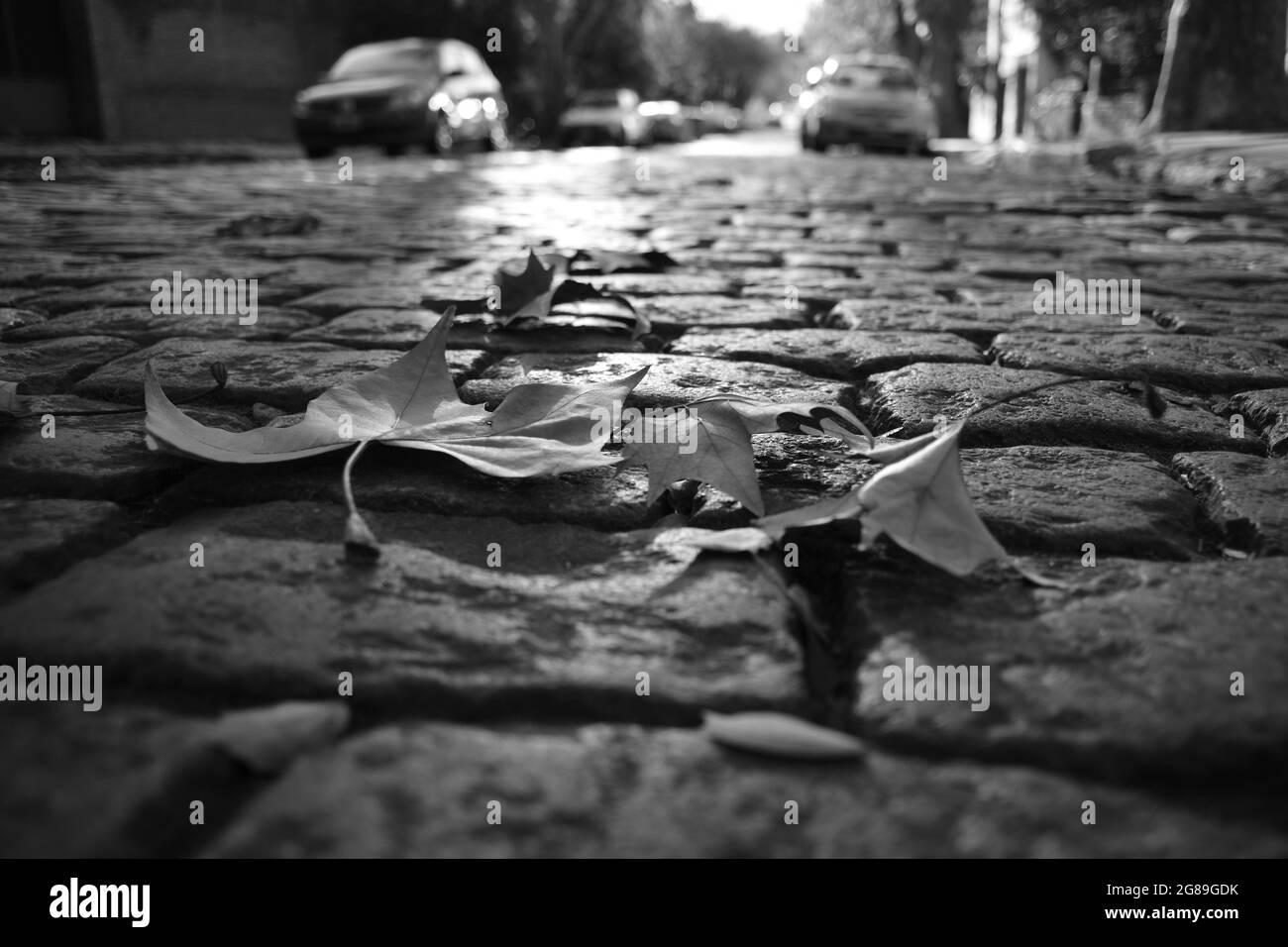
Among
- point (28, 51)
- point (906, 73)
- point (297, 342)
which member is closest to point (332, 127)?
point (28, 51)

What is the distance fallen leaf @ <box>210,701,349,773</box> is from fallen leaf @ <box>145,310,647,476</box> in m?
0.58

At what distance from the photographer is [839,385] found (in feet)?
7.35

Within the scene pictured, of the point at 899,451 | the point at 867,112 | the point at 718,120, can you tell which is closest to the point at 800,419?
the point at 899,451

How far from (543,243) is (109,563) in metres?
3.29

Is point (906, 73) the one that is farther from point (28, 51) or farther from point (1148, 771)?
point (1148, 771)

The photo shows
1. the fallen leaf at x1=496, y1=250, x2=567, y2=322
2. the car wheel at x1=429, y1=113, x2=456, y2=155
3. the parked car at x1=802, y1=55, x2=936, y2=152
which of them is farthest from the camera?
the parked car at x1=802, y1=55, x2=936, y2=152

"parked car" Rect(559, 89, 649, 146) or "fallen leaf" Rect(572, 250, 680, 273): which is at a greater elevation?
"parked car" Rect(559, 89, 649, 146)

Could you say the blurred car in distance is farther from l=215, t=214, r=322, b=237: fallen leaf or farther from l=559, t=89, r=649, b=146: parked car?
l=215, t=214, r=322, b=237: fallen leaf

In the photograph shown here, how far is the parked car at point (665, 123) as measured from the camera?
Result: 3077 centimetres

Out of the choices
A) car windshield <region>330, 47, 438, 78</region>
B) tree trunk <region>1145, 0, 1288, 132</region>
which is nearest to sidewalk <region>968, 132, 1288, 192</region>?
tree trunk <region>1145, 0, 1288, 132</region>

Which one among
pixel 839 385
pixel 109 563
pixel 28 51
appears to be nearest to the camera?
pixel 109 563

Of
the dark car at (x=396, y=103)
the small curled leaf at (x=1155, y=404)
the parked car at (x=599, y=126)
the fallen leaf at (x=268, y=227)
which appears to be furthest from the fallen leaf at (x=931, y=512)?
the parked car at (x=599, y=126)

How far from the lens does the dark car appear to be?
13.9 metres

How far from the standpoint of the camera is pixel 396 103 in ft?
45.3
